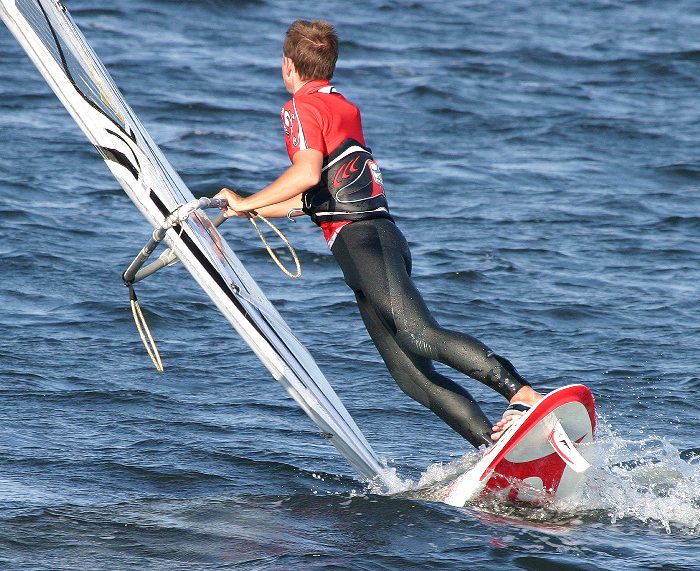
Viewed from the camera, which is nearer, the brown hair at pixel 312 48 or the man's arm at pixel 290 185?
the man's arm at pixel 290 185

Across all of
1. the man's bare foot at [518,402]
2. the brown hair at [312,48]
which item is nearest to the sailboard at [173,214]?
the man's bare foot at [518,402]

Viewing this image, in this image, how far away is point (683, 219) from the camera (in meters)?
12.3

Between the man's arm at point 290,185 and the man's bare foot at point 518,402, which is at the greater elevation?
the man's arm at point 290,185

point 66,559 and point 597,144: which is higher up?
point 597,144

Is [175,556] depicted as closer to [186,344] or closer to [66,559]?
[66,559]

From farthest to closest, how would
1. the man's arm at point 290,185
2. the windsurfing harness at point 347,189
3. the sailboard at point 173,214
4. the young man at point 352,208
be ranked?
the windsurfing harness at point 347,189
the young man at point 352,208
the man's arm at point 290,185
the sailboard at point 173,214

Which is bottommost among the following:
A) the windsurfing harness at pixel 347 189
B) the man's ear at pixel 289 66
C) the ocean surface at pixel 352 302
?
the ocean surface at pixel 352 302

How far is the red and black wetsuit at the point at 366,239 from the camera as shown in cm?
557

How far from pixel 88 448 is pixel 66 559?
1557 mm

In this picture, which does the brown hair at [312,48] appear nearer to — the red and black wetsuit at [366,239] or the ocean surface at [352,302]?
the red and black wetsuit at [366,239]

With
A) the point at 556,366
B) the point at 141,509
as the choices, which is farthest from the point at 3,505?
the point at 556,366

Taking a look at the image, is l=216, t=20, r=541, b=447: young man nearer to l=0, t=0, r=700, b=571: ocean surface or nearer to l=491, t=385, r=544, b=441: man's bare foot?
l=491, t=385, r=544, b=441: man's bare foot

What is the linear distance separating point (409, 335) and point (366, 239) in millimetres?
478

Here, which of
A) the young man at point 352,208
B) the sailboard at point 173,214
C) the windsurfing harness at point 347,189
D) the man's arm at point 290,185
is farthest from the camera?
the windsurfing harness at point 347,189
